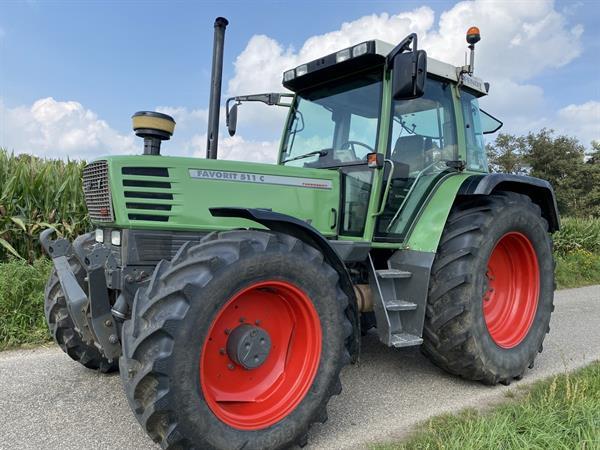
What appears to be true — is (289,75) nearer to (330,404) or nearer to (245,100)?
(245,100)

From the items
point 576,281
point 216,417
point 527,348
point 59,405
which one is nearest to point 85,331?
point 59,405

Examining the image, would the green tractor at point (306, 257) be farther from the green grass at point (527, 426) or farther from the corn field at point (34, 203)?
the corn field at point (34, 203)

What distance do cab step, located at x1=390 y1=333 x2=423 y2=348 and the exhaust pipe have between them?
172cm

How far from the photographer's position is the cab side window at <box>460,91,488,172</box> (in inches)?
160

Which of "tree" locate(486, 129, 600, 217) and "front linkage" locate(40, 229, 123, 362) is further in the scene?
"tree" locate(486, 129, 600, 217)

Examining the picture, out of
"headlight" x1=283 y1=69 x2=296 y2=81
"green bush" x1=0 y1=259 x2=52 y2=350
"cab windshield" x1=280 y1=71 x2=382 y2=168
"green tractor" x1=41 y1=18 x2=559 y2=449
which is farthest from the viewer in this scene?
"green bush" x1=0 y1=259 x2=52 y2=350

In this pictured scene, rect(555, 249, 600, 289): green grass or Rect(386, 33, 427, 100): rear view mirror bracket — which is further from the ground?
Rect(386, 33, 427, 100): rear view mirror bracket

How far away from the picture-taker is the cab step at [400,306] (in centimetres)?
317

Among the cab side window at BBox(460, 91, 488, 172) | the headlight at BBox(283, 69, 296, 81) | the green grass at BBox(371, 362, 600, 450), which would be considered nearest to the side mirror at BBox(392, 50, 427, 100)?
the headlight at BBox(283, 69, 296, 81)

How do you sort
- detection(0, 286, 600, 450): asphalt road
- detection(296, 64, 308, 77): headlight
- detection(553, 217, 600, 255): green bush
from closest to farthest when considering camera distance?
detection(0, 286, 600, 450): asphalt road
detection(296, 64, 308, 77): headlight
detection(553, 217, 600, 255): green bush

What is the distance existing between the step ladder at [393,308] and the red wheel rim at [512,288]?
0.92m

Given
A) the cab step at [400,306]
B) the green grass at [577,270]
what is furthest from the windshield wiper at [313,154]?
the green grass at [577,270]

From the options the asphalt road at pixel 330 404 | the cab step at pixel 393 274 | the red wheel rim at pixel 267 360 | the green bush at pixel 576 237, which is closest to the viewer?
the red wheel rim at pixel 267 360

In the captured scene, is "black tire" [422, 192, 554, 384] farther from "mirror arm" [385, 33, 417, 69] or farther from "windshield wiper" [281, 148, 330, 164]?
"mirror arm" [385, 33, 417, 69]
